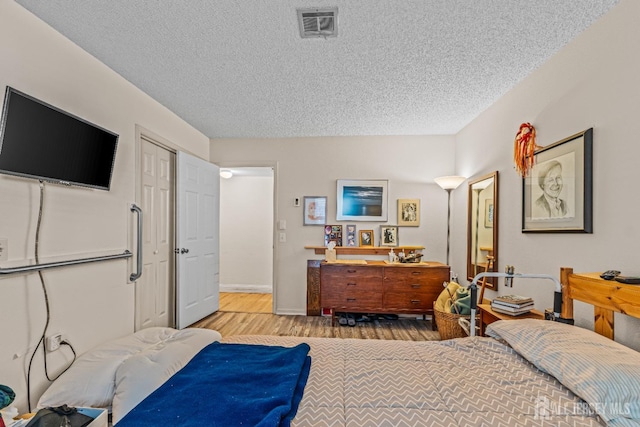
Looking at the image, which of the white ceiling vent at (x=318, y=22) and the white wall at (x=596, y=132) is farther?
the white ceiling vent at (x=318, y=22)

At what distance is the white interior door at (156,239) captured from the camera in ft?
9.09

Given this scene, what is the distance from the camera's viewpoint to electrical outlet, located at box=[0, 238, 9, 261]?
1.54 metres

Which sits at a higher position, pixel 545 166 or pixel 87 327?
pixel 545 166

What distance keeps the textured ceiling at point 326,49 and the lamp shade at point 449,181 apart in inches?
28.9

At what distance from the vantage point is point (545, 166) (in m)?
2.04

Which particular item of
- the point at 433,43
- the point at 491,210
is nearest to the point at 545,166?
the point at 491,210

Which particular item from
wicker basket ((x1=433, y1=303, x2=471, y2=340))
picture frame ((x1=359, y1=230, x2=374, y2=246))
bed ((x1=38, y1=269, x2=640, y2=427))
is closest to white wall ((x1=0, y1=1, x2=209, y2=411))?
bed ((x1=38, y1=269, x2=640, y2=427))

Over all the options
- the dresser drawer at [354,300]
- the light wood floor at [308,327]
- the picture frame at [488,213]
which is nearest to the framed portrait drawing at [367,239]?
the dresser drawer at [354,300]

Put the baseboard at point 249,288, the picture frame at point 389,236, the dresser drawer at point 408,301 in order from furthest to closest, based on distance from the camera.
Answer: the baseboard at point 249,288, the picture frame at point 389,236, the dresser drawer at point 408,301

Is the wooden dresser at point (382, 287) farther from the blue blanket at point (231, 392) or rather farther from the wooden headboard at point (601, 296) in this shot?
the blue blanket at point (231, 392)

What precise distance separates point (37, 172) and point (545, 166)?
3317 millimetres

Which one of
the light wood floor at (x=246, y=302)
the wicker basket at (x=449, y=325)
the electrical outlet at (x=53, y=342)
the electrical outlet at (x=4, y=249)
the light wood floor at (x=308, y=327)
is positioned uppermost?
the electrical outlet at (x=4, y=249)

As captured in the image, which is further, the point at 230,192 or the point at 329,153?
the point at 230,192

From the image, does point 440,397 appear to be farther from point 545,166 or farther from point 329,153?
point 329,153
